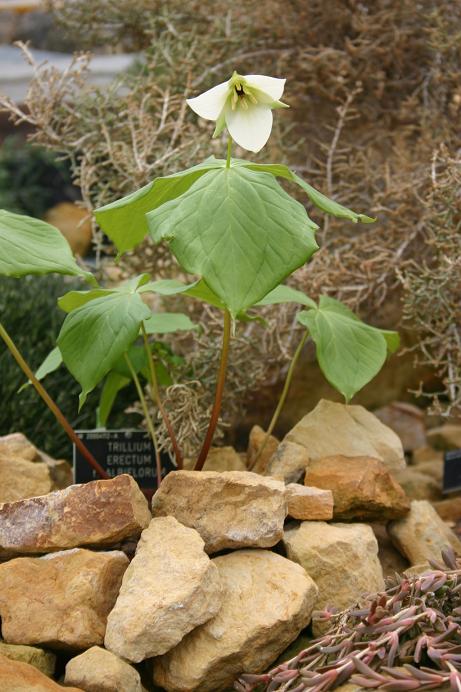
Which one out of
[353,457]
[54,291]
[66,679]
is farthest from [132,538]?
[54,291]

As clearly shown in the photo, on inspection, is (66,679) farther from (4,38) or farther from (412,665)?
(4,38)

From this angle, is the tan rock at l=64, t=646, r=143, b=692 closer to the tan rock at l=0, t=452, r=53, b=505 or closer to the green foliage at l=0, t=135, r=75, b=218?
the tan rock at l=0, t=452, r=53, b=505

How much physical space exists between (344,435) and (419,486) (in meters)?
0.48

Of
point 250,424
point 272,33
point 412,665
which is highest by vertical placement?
point 272,33

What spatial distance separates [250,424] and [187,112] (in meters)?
0.93

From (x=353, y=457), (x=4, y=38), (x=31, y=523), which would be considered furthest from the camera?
(x=4, y=38)

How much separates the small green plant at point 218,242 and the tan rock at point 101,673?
40 centimetres

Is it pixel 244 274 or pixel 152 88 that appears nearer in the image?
pixel 244 274

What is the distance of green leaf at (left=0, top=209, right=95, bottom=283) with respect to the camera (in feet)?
4.60

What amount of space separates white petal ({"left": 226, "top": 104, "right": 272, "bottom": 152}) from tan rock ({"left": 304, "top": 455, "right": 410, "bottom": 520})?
0.72 meters

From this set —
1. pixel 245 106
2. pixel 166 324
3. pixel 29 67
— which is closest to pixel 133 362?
pixel 166 324

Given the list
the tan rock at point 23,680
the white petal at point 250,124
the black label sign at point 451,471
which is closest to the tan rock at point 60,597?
the tan rock at point 23,680

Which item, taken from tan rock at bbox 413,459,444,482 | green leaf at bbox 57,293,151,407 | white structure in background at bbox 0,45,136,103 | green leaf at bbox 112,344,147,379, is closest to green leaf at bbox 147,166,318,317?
green leaf at bbox 57,293,151,407

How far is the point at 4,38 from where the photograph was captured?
25.2ft
